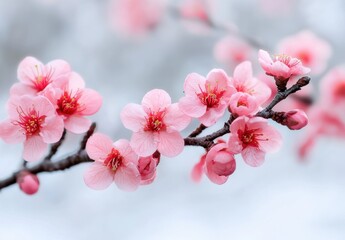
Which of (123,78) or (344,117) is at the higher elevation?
(123,78)

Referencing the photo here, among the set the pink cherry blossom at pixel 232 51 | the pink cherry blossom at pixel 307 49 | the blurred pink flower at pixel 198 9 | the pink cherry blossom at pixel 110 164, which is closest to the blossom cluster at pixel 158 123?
the pink cherry blossom at pixel 110 164

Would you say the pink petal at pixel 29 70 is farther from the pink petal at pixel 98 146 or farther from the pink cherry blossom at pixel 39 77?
the pink petal at pixel 98 146

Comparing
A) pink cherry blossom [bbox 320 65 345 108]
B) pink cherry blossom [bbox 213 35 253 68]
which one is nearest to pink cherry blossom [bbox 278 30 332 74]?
pink cherry blossom [bbox 320 65 345 108]

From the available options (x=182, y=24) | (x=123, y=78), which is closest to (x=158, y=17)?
(x=182, y=24)

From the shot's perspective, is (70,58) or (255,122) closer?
(255,122)

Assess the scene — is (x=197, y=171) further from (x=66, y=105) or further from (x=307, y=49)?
(x=307, y=49)

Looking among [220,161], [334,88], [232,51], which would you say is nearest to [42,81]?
[220,161]

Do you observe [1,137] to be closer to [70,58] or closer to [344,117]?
[344,117]
